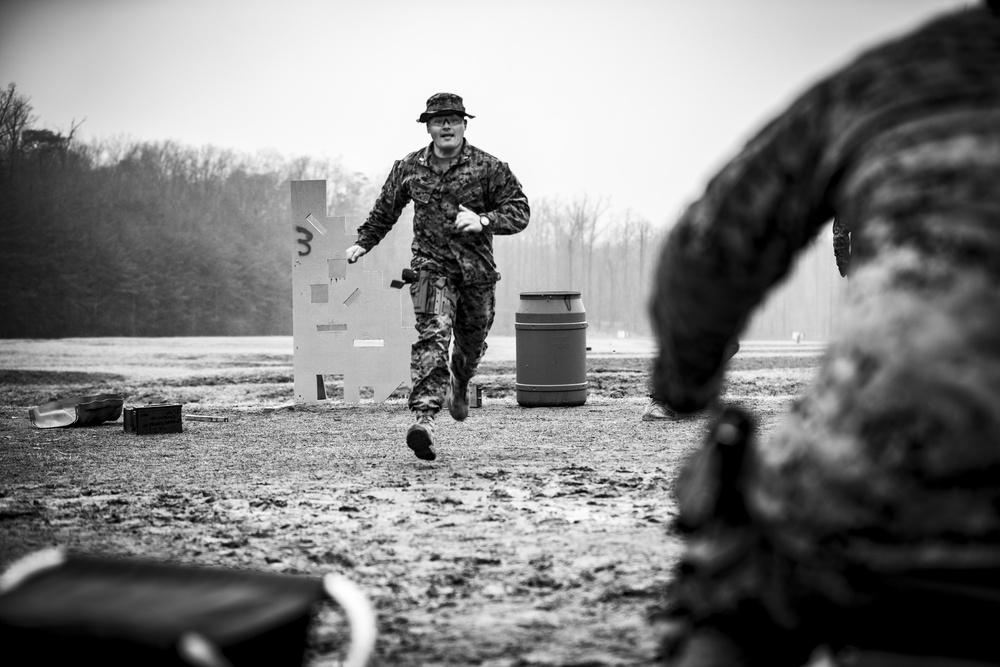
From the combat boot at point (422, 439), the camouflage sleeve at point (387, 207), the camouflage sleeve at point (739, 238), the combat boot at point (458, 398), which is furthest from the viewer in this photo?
the combat boot at point (458, 398)

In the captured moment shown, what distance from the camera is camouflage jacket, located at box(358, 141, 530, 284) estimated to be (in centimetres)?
674

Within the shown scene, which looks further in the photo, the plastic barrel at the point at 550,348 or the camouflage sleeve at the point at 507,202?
the plastic barrel at the point at 550,348

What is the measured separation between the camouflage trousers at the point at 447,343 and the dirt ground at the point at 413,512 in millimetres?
484

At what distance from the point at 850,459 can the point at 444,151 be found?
19.3 ft

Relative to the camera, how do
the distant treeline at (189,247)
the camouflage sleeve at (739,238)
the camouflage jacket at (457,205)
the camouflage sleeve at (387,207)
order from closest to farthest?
the camouflage sleeve at (739,238) < the camouflage jacket at (457,205) < the camouflage sleeve at (387,207) < the distant treeline at (189,247)

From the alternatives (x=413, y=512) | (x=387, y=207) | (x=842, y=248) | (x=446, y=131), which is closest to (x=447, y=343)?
(x=387, y=207)

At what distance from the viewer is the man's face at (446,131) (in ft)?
22.3

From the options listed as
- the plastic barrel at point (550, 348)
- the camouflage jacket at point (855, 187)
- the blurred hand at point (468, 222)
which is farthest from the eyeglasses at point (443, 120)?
the camouflage jacket at point (855, 187)

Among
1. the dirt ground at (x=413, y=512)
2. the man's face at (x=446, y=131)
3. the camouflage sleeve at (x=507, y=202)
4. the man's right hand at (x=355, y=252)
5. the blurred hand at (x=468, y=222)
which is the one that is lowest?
the dirt ground at (x=413, y=512)

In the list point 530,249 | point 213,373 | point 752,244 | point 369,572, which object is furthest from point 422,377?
point 530,249

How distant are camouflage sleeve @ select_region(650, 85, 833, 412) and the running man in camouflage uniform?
4840 millimetres

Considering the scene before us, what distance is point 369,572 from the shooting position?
142 inches

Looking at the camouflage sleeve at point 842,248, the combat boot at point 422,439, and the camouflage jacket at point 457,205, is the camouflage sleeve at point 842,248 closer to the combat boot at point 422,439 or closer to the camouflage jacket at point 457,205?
the camouflage jacket at point 457,205

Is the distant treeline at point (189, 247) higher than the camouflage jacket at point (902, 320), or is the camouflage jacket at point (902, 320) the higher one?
the distant treeline at point (189, 247)
